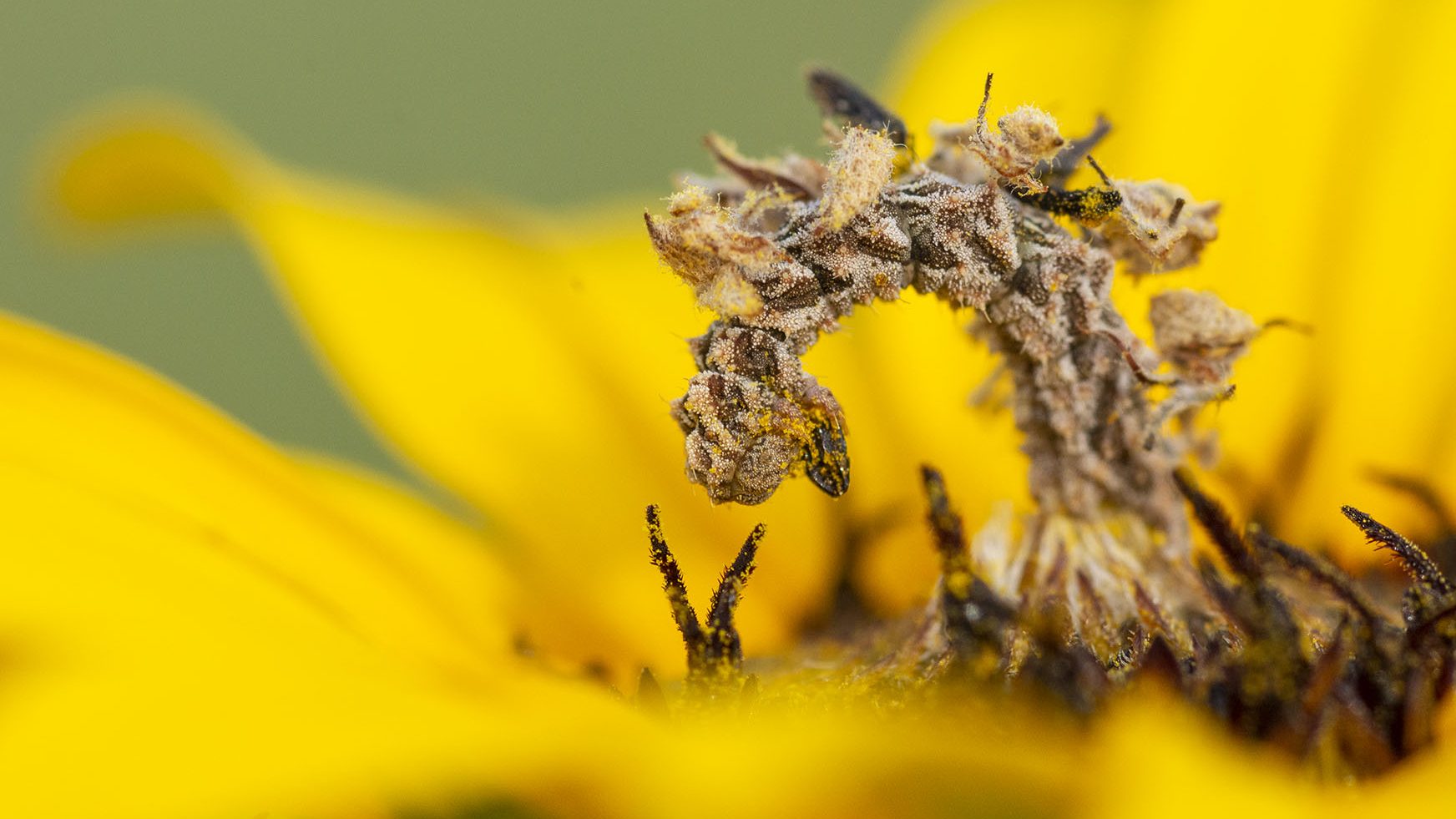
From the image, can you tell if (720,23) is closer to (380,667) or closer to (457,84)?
(457,84)

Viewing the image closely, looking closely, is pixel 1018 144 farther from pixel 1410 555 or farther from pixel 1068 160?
pixel 1410 555

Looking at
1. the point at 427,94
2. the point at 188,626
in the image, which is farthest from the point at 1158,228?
the point at 427,94

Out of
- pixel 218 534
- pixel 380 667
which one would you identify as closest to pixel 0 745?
pixel 380 667

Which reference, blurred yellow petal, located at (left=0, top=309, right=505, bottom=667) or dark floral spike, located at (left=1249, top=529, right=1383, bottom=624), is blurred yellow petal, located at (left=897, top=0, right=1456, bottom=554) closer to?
dark floral spike, located at (left=1249, top=529, right=1383, bottom=624)

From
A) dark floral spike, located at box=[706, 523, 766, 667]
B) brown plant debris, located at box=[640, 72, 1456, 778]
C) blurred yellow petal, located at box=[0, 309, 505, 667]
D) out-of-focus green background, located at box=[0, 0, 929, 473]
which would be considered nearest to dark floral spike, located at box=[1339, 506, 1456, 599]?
brown plant debris, located at box=[640, 72, 1456, 778]

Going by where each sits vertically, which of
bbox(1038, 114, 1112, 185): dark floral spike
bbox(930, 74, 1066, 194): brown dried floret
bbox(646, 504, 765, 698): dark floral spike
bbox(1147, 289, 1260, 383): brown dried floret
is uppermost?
bbox(1038, 114, 1112, 185): dark floral spike

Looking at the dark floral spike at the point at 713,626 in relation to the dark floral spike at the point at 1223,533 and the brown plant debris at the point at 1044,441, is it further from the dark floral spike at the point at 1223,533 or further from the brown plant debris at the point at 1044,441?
the dark floral spike at the point at 1223,533
